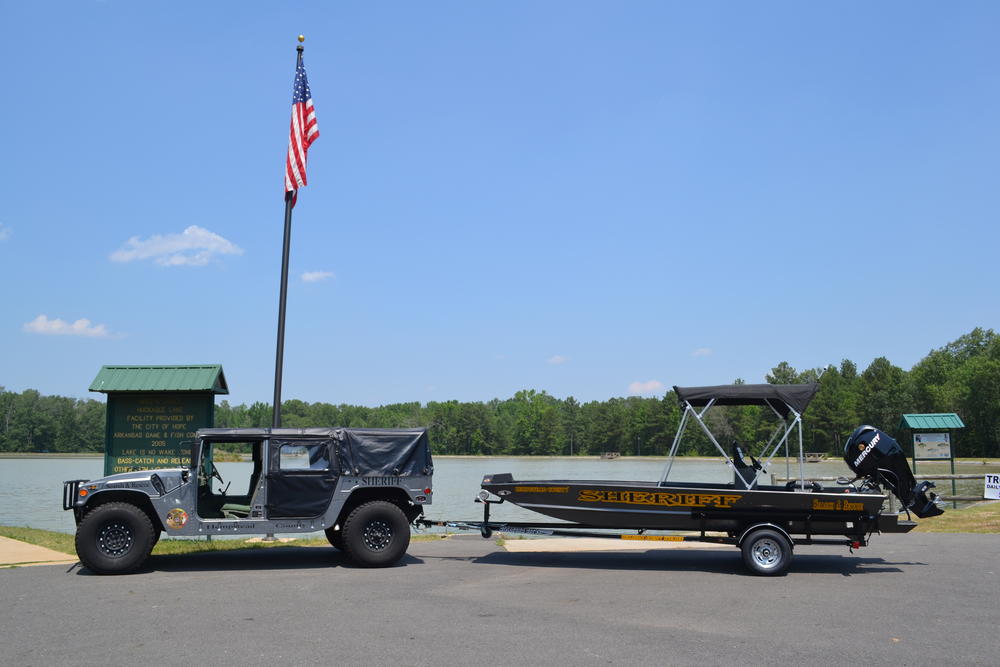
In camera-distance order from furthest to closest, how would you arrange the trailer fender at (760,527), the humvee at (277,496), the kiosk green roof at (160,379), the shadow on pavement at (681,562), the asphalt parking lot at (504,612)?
the kiosk green roof at (160,379), the shadow on pavement at (681,562), the trailer fender at (760,527), the humvee at (277,496), the asphalt parking lot at (504,612)

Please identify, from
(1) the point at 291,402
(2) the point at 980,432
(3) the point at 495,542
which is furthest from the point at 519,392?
(3) the point at 495,542

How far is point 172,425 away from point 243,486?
1.76 metres

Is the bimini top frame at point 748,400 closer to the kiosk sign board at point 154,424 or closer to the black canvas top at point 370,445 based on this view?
the black canvas top at point 370,445

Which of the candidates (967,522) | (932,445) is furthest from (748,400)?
(932,445)

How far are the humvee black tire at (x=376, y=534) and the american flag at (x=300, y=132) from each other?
6.31 m

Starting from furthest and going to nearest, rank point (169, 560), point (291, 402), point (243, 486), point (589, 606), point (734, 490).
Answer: point (291, 402) < point (243, 486) < point (169, 560) < point (734, 490) < point (589, 606)

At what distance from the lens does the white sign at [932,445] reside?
835 inches

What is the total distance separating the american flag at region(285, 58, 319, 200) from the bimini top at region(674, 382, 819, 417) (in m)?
7.79

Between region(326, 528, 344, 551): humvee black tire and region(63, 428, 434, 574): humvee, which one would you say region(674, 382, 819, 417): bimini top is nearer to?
region(63, 428, 434, 574): humvee

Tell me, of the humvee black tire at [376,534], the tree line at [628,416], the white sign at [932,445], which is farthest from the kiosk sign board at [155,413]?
the tree line at [628,416]

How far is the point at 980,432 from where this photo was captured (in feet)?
257

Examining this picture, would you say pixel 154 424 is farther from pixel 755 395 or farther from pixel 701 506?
pixel 755 395

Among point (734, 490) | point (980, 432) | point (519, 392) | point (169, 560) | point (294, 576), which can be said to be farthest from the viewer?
point (519, 392)

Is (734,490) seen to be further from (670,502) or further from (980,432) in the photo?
(980,432)
